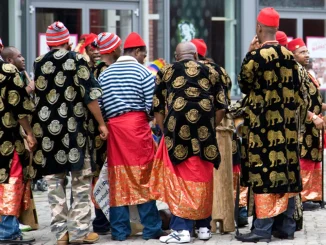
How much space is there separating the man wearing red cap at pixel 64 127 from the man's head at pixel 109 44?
73 centimetres

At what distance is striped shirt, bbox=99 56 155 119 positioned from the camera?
30.0 ft

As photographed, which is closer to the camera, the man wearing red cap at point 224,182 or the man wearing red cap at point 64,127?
the man wearing red cap at point 64,127

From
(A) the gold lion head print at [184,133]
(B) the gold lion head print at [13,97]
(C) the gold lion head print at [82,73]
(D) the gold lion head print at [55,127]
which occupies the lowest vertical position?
(A) the gold lion head print at [184,133]

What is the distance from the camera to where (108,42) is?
9.48 metres

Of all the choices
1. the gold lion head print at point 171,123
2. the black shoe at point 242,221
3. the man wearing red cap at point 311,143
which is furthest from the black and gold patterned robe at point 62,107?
the man wearing red cap at point 311,143

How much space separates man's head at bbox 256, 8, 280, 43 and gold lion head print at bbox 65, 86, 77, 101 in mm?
1725

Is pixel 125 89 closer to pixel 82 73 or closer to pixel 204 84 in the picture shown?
pixel 82 73

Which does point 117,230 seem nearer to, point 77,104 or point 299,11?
point 77,104

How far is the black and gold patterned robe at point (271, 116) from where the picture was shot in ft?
28.6

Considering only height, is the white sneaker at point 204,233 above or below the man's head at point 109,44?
below

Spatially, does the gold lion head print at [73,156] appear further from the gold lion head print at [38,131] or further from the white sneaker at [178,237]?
the white sneaker at [178,237]

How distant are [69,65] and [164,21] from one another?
876 cm

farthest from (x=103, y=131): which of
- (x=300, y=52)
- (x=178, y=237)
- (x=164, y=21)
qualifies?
(x=164, y=21)

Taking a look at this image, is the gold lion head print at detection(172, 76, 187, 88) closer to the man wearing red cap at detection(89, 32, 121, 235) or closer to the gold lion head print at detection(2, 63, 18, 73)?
the man wearing red cap at detection(89, 32, 121, 235)
